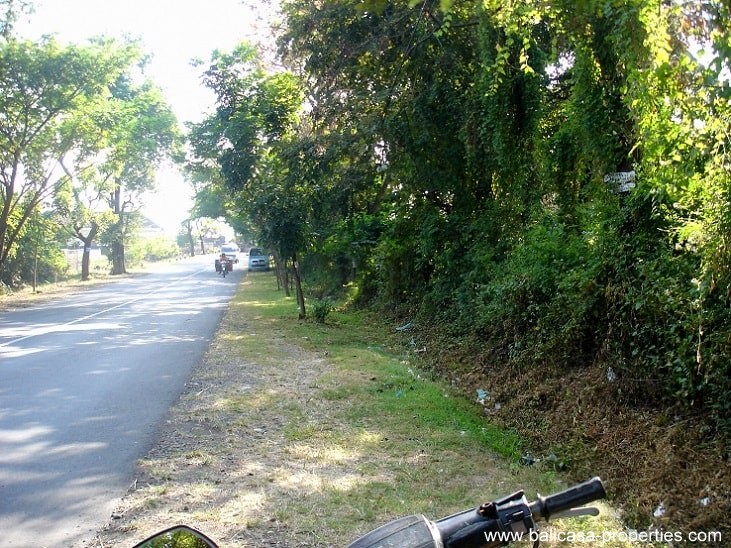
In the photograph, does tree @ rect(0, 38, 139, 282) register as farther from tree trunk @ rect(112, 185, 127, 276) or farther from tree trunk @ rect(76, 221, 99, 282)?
tree trunk @ rect(112, 185, 127, 276)

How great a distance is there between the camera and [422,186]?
13.6 metres

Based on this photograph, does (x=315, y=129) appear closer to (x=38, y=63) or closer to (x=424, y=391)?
(x=424, y=391)

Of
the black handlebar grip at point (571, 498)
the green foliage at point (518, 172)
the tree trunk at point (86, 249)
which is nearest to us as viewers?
the black handlebar grip at point (571, 498)

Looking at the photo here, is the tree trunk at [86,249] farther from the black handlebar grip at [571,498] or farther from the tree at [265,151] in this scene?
the black handlebar grip at [571,498]

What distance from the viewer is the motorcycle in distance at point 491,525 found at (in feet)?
6.34

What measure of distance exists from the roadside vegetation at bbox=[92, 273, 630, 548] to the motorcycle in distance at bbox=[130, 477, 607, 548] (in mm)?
2292

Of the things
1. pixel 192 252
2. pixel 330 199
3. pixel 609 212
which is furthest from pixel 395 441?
pixel 192 252

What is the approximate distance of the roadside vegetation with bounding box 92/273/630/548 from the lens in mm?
4371

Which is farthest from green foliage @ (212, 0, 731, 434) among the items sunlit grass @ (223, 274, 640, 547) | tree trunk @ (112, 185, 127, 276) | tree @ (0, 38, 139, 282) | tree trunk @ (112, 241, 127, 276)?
tree trunk @ (112, 241, 127, 276)

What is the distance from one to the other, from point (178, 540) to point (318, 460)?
351 cm

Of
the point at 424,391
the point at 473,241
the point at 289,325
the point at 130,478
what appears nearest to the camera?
the point at 130,478

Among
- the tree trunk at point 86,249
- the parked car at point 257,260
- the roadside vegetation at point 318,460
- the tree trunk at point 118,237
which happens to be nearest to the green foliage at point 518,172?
the roadside vegetation at point 318,460

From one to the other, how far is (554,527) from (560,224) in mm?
5274

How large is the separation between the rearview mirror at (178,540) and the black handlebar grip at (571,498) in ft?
3.45
